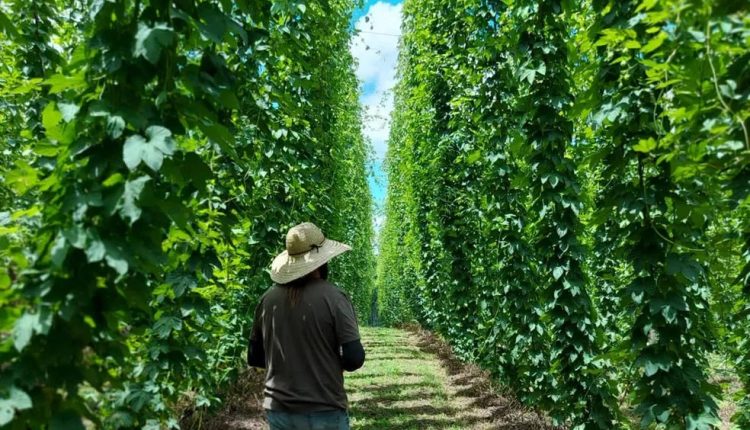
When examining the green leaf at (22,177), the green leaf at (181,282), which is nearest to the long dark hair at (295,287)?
the green leaf at (181,282)

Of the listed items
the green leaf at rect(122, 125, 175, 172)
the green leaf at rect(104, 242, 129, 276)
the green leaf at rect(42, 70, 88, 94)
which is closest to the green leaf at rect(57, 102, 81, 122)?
the green leaf at rect(42, 70, 88, 94)

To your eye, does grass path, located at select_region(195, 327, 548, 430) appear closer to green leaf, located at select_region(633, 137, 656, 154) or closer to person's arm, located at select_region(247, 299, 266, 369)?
person's arm, located at select_region(247, 299, 266, 369)

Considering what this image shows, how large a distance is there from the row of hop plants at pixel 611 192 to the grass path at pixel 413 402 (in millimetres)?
548

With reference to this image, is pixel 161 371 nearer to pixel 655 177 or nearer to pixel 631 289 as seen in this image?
pixel 631 289

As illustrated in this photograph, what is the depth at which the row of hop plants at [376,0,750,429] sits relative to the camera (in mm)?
2002

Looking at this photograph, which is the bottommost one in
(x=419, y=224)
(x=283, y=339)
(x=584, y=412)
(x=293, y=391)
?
(x=584, y=412)

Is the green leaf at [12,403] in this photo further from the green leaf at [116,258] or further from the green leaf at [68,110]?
the green leaf at [68,110]

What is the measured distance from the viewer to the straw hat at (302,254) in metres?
2.98

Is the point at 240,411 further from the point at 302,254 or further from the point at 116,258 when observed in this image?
the point at 116,258

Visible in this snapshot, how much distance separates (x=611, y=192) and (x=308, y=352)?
2.00 meters

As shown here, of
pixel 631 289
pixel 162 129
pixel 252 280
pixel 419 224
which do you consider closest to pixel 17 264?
pixel 162 129

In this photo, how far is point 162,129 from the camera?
1.68 metres

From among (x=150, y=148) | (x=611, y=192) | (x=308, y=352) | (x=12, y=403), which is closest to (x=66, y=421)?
(x=12, y=403)

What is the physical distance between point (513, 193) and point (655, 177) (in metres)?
3.05
